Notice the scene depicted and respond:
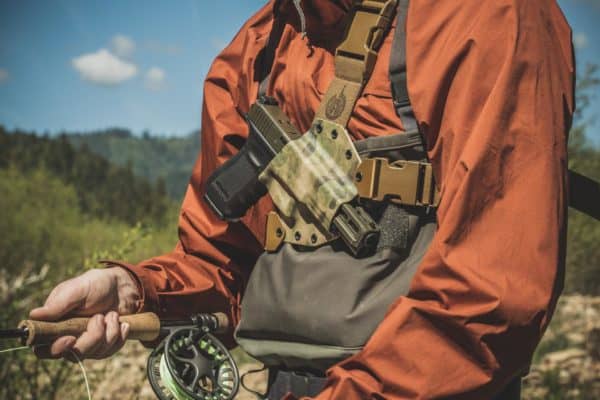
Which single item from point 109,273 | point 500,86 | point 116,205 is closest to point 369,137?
point 500,86

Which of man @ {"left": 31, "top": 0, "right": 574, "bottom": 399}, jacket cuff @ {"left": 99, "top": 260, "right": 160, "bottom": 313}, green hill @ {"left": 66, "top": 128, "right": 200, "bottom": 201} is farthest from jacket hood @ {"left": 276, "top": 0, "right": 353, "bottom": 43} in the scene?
green hill @ {"left": 66, "top": 128, "right": 200, "bottom": 201}

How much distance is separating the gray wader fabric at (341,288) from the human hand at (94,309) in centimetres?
41

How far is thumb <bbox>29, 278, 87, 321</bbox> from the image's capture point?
6.27 feet

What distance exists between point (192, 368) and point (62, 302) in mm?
378

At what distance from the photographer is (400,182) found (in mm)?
1712

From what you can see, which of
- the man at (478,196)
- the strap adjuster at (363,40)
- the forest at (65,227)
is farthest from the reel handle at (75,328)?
the forest at (65,227)

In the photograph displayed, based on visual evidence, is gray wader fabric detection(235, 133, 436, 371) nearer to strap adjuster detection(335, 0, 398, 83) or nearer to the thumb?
strap adjuster detection(335, 0, 398, 83)

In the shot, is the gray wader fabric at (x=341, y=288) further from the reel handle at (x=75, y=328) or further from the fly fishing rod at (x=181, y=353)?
the reel handle at (x=75, y=328)

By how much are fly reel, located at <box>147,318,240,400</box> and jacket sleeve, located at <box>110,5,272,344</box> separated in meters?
0.21

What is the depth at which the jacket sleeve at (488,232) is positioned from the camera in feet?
4.61

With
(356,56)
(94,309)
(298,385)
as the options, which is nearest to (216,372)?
(298,385)

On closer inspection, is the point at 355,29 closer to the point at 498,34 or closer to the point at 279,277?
the point at 498,34

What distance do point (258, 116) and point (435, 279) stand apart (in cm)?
83

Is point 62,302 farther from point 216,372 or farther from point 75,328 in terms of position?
point 216,372
